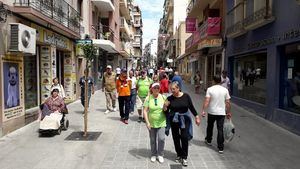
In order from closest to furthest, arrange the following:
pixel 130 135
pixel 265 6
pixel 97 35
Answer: pixel 130 135, pixel 265 6, pixel 97 35

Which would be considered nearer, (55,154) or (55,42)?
(55,154)

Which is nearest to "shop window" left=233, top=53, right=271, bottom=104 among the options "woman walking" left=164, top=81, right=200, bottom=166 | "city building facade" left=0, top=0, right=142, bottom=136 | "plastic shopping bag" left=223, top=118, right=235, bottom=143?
"plastic shopping bag" left=223, top=118, right=235, bottom=143

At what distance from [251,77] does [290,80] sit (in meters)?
4.32

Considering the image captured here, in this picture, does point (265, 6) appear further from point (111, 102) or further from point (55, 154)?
point (55, 154)

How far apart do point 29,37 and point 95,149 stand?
437 centimetres

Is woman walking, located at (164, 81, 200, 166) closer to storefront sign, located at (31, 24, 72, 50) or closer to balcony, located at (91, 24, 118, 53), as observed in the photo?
storefront sign, located at (31, 24, 72, 50)

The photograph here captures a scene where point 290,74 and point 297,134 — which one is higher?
point 290,74

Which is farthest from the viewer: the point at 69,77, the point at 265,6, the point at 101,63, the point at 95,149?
the point at 101,63

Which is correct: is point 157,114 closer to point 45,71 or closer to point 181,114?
point 181,114

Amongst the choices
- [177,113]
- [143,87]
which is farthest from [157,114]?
[143,87]

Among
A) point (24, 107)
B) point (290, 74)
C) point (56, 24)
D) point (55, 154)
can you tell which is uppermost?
point (56, 24)

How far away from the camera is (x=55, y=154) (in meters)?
6.97

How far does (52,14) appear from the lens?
1221 cm

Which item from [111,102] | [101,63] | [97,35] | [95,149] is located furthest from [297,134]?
[101,63]
